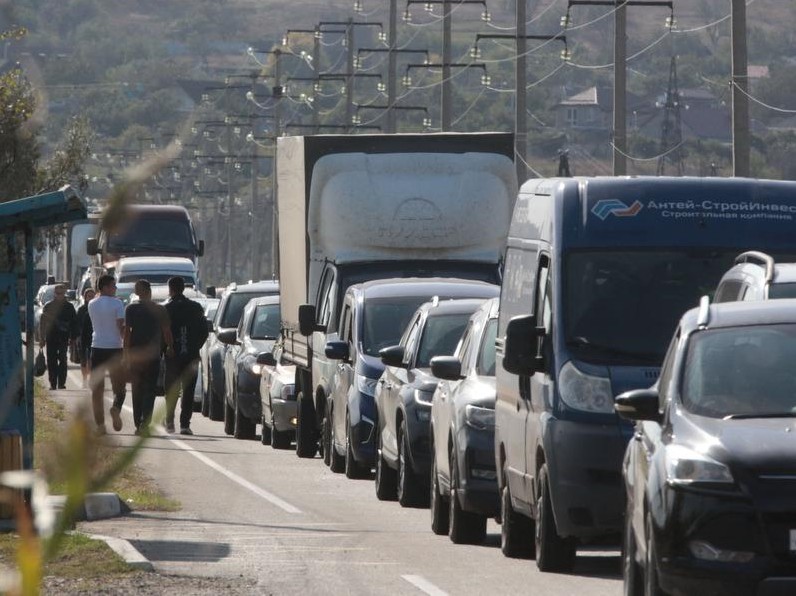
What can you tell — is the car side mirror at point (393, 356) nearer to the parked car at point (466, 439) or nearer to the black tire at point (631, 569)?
the parked car at point (466, 439)

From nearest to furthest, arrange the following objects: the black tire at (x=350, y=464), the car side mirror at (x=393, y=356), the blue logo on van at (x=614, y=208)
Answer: the blue logo on van at (x=614, y=208) < the car side mirror at (x=393, y=356) < the black tire at (x=350, y=464)

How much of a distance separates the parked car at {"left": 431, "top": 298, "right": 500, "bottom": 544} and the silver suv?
2863mm

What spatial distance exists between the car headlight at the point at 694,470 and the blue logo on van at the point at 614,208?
378 cm

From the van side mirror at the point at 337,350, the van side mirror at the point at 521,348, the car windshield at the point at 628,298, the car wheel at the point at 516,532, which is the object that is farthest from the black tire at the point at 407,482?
the van side mirror at the point at 521,348

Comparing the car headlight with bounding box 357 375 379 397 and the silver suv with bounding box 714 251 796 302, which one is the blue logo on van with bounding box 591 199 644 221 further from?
the car headlight with bounding box 357 375 379 397

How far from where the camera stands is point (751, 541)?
7676 millimetres

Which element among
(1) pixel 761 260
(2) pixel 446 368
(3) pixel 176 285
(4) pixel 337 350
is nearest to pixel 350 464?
(4) pixel 337 350

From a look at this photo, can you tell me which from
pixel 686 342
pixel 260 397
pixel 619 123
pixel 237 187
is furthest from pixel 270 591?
pixel 237 187

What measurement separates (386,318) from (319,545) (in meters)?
6.38

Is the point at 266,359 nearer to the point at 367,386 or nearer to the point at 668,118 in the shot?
the point at 367,386

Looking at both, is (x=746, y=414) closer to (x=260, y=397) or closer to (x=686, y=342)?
(x=686, y=342)

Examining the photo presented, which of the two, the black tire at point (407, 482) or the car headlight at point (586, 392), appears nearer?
the car headlight at point (586, 392)

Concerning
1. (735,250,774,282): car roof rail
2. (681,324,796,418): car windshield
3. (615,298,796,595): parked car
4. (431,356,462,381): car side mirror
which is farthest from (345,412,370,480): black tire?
(681,324,796,418): car windshield

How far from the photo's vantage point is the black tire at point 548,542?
1092 cm
